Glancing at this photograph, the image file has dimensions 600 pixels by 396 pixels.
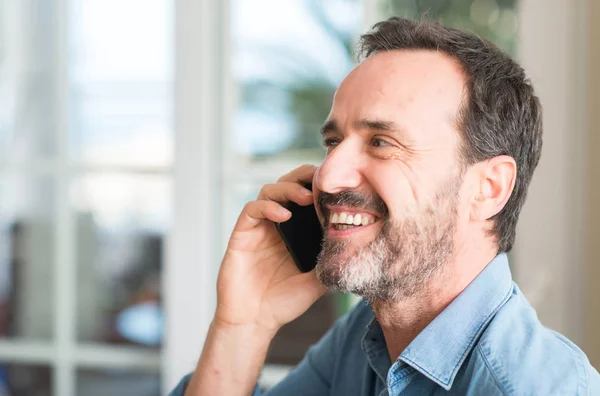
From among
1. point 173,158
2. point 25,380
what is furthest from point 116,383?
point 173,158

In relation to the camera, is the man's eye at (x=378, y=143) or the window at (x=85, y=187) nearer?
the man's eye at (x=378, y=143)

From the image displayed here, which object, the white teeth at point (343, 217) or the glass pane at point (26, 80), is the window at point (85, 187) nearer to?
the glass pane at point (26, 80)

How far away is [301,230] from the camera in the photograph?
147 centimetres

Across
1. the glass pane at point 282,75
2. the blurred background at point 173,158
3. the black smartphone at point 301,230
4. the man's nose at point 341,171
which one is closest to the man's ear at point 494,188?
the man's nose at point 341,171

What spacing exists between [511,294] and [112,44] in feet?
5.67

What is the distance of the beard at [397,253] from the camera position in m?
1.23

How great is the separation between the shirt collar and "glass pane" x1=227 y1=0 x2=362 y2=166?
3.68 ft

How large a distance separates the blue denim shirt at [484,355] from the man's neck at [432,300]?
0.13ft

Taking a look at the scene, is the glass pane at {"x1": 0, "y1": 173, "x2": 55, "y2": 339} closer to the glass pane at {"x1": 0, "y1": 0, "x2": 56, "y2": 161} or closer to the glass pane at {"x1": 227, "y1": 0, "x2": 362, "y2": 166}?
the glass pane at {"x1": 0, "y1": 0, "x2": 56, "y2": 161}

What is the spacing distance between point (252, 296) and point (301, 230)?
0.17 m

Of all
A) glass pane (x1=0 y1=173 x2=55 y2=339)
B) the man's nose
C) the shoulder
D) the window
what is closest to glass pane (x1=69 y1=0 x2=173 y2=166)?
the window

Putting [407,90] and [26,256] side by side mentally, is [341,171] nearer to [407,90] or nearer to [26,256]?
[407,90]

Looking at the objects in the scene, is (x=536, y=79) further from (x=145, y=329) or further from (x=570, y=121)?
(x=145, y=329)

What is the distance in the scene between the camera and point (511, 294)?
48.8 inches
